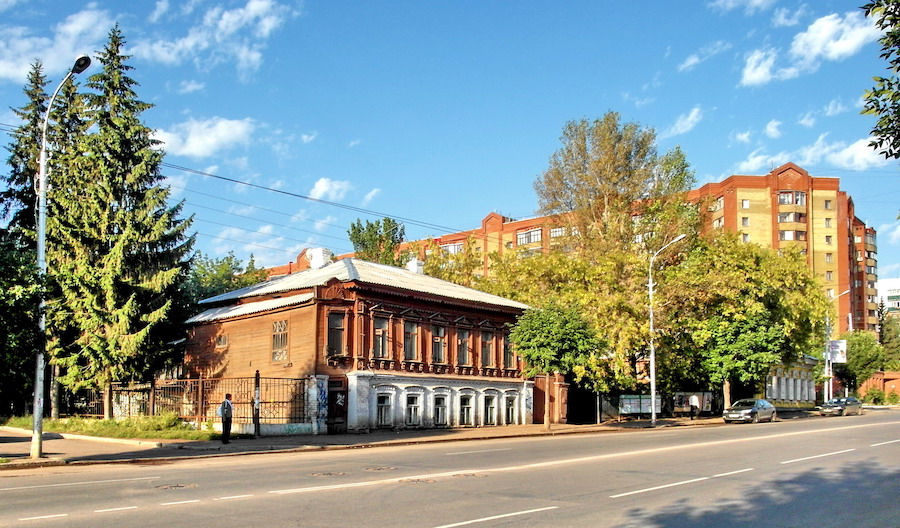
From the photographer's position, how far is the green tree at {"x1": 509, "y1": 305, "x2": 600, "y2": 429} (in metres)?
35.8

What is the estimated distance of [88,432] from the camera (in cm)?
2970

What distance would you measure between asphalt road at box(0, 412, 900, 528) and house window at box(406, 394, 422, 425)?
1255 centimetres

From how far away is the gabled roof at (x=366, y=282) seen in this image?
3497 cm

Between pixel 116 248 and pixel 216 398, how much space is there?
7.56 meters

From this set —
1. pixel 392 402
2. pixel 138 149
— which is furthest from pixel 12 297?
pixel 138 149

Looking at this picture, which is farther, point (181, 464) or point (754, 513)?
point (181, 464)

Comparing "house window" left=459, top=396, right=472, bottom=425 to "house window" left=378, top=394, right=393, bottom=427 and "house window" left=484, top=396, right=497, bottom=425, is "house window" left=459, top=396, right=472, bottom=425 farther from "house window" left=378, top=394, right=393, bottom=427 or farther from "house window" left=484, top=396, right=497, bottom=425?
"house window" left=378, top=394, right=393, bottom=427

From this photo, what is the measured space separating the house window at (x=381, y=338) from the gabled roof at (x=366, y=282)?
1623 mm

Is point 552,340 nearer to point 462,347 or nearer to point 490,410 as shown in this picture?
point 462,347

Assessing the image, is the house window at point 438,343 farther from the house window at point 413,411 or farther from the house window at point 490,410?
the house window at point 490,410

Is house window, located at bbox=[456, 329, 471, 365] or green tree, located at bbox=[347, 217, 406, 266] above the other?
green tree, located at bbox=[347, 217, 406, 266]

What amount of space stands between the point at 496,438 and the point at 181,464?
14.9 metres

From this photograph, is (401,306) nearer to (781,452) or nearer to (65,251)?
(65,251)

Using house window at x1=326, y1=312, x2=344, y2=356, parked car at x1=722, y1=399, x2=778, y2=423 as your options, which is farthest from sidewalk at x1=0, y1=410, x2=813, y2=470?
parked car at x1=722, y1=399, x2=778, y2=423
